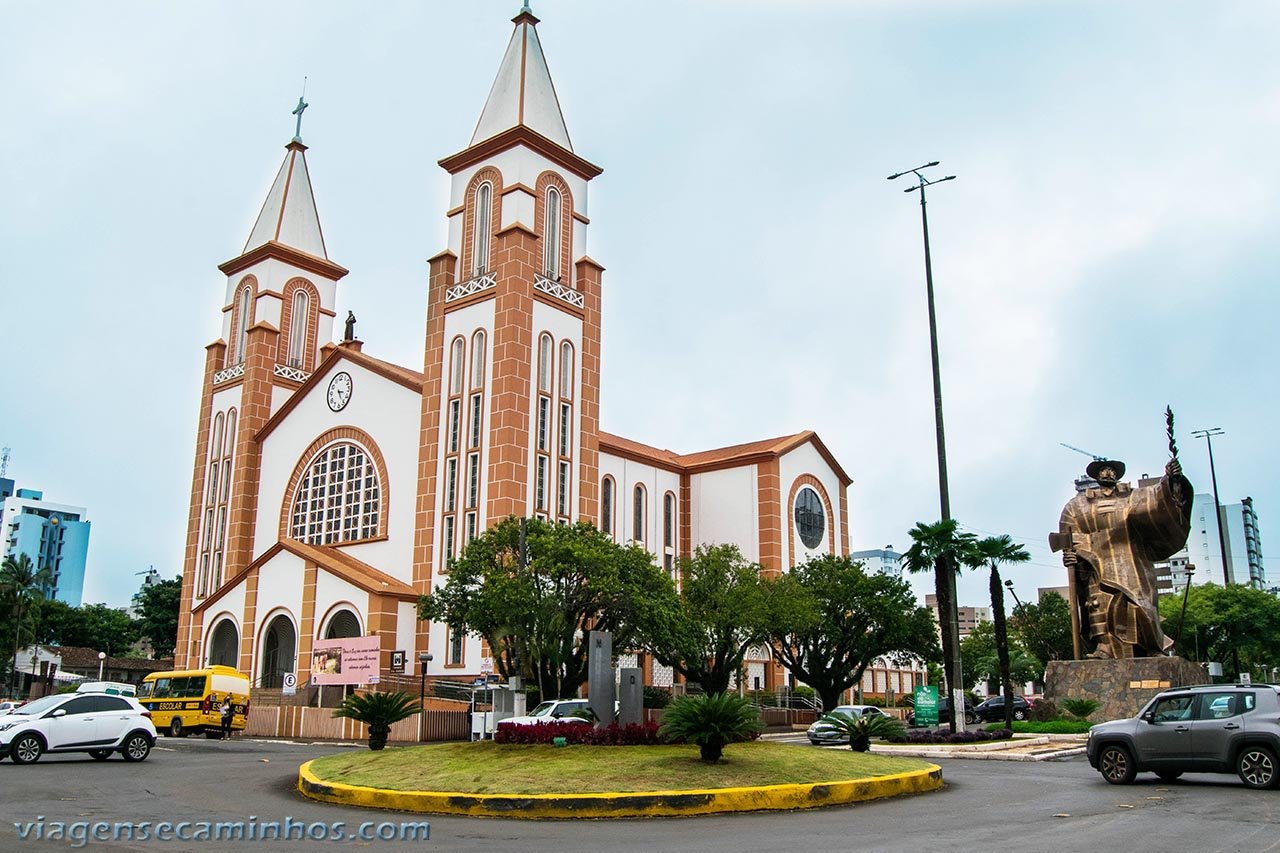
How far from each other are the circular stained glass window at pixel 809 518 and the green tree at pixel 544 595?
67.4 ft

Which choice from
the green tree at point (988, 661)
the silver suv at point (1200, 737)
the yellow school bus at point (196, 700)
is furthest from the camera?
the green tree at point (988, 661)

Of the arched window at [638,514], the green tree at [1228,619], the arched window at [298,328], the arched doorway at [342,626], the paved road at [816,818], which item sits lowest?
the paved road at [816,818]

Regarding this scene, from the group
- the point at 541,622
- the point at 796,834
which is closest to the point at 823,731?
the point at 541,622

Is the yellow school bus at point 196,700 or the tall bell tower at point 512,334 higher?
the tall bell tower at point 512,334

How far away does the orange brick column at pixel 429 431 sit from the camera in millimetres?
42781

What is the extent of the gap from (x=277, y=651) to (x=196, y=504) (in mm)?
11997

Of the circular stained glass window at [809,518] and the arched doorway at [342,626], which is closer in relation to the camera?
the arched doorway at [342,626]

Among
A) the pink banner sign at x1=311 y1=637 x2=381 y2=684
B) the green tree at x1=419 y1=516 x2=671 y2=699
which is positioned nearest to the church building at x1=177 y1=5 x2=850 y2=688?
the pink banner sign at x1=311 y1=637 x2=381 y2=684

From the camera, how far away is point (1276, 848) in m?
10.1

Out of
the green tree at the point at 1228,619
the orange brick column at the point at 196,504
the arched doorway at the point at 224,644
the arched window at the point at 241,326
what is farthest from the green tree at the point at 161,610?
the green tree at the point at 1228,619

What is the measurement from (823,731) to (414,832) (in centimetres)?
2027

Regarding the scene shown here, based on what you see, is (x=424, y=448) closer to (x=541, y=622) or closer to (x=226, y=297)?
(x=541, y=622)

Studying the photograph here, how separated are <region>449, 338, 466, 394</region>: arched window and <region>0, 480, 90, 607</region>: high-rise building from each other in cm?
12844

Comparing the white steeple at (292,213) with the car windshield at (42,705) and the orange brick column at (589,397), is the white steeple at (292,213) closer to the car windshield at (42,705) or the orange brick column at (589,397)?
the orange brick column at (589,397)
